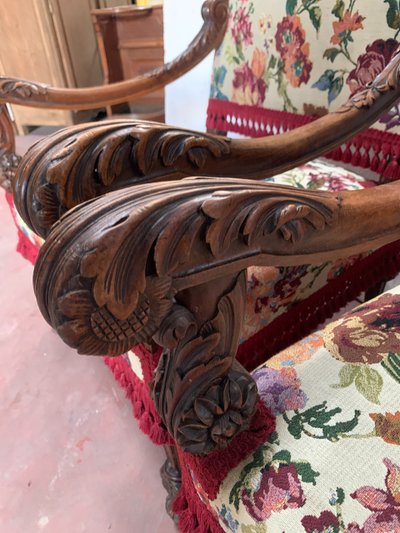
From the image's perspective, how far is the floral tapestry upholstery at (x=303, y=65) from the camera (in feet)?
2.41

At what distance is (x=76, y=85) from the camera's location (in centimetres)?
270

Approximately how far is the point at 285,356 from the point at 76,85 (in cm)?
273

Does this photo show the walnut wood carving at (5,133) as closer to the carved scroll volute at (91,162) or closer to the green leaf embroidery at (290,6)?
the carved scroll volute at (91,162)

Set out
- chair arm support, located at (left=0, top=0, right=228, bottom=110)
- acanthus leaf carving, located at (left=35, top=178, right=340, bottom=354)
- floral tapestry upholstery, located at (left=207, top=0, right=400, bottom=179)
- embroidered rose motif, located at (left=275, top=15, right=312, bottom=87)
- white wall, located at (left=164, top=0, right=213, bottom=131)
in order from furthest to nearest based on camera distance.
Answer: white wall, located at (left=164, top=0, right=213, bottom=131) < chair arm support, located at (left=0, top=0, right=228, bottom=110) < embroidered rose motif, located at (left=275, top=15, right=312, bottom=87) < floral tapestry upholstery, located at (left=207, top=0, right=400, bottom=179) < acanthus leaf carving, located at (left=35, top=178, right=340, bottom=354)

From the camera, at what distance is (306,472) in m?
0.35

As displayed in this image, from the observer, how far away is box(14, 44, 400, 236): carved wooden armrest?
A: 1.58 feet

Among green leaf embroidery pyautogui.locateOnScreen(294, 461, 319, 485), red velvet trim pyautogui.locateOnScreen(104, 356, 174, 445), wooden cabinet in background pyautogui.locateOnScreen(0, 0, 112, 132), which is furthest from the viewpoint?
wooden cabinet in background pyautogui.locateOnScreen(0, 0, 112, 132)

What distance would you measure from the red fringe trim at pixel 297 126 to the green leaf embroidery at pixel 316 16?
0.17 m

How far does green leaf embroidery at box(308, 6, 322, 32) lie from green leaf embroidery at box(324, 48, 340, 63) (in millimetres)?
50

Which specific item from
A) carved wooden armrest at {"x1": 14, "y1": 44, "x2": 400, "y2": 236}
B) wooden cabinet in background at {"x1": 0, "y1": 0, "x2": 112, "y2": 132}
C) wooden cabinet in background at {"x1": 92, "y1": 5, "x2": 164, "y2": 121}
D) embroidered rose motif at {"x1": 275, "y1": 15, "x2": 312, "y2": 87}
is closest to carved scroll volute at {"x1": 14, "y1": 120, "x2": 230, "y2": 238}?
carved wooden armrest at {"x1": 14, "y1": 44, "x2": 400, "y2": 236}

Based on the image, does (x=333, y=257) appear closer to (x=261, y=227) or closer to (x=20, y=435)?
(x=261, y=227)

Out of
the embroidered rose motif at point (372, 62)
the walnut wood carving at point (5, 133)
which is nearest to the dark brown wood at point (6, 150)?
the walnut wood carving at point (5, 133)

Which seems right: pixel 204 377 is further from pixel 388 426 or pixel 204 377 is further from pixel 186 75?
pixel 186 75

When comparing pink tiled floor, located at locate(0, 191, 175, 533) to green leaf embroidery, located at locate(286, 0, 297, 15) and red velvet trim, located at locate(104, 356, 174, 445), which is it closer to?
red velvet trim, located at locate(104, 356, 174, 445)
